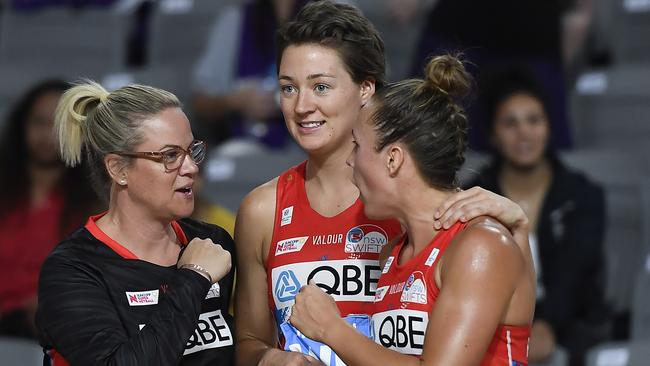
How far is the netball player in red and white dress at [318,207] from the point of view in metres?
3.35

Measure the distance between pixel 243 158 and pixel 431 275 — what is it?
313 cm

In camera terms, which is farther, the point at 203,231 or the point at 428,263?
the point at 203,231

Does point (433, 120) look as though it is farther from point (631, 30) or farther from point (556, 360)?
point (631, 30)

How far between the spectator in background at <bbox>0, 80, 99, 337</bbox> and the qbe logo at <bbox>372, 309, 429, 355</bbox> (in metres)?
2.95

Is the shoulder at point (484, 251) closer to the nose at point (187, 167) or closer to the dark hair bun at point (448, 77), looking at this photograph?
the dark hair bun at point (448, 77)

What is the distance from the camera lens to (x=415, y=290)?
2898 millimetres

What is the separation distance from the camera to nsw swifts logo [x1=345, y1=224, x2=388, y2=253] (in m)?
3.38

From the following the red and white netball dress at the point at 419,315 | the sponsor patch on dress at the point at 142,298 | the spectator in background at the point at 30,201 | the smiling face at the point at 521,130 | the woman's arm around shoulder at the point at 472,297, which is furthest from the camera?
the spectator in background at the point at 30,201

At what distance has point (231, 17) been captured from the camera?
667cm

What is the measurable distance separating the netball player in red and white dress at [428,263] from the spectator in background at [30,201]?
291 cm

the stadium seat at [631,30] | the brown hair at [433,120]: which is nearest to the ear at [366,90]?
the brown hair at [433,120]

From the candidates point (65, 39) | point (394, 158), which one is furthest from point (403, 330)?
point (65, 39)

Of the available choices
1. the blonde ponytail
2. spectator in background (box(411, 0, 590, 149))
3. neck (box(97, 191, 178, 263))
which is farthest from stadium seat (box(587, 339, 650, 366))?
the blonde ponytail

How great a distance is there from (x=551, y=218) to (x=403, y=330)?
2520 mm
